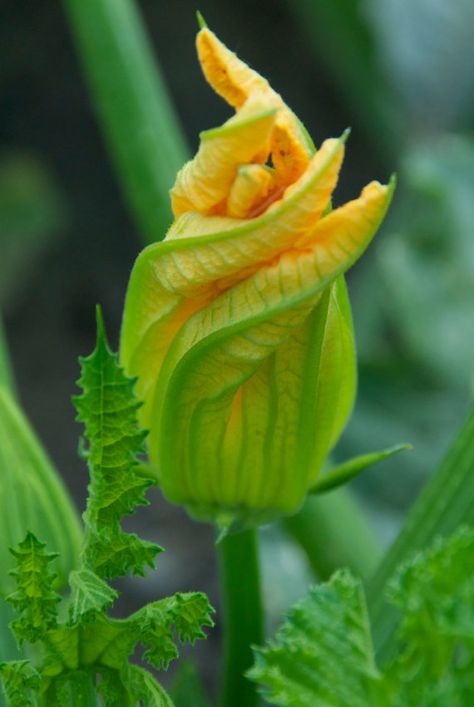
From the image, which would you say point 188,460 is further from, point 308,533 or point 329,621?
point 308,533

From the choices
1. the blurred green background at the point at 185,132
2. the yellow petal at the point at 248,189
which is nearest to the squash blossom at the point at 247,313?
the yellow petal at the point at 248,189

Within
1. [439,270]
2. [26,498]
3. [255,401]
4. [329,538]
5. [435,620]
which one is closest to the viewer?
[435,620]

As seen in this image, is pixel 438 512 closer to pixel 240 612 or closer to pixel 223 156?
pixel 240 612

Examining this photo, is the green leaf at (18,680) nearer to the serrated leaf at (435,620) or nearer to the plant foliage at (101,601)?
the plant foliage at (101,601)

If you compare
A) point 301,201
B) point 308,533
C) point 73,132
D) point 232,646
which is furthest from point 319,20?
point 301,201

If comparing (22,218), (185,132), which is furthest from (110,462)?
(185,132)
